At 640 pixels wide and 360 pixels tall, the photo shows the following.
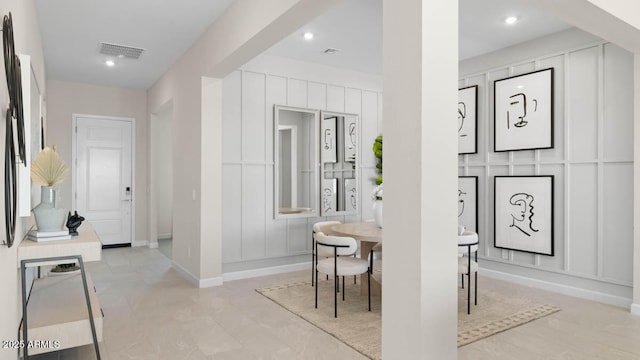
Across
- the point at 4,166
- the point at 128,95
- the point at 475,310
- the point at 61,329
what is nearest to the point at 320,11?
the point at 4,166

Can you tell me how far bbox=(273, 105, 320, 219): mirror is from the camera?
5105mm

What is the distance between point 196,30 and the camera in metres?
4.20

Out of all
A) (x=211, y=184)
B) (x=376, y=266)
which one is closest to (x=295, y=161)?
(x=211, y=184)

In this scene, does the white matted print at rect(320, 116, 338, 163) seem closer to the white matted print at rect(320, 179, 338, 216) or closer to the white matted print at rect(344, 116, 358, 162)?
the white matted print at rect(344, 116, 358, 162)

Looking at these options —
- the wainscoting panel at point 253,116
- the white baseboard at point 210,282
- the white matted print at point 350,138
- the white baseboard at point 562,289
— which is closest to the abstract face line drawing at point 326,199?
the white matted print at point 350,138

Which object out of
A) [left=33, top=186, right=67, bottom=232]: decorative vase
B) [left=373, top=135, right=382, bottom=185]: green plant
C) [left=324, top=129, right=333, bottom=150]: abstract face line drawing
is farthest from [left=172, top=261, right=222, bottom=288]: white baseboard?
[left=373, top=135, right=382, bottom=185]: green plant

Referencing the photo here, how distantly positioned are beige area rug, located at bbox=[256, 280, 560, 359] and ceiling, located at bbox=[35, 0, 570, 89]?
107 inches

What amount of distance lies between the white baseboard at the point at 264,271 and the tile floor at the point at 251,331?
1.00 ft

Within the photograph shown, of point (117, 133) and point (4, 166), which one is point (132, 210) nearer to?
point (117, 133)

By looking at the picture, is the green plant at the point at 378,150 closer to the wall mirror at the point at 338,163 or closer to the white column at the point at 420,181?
the wall mirror at the point at 338,163

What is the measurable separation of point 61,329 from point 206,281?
2.04m

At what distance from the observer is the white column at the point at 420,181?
5.22 ft

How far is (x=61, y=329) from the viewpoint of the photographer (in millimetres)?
2355

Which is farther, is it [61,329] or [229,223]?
[229,223]
